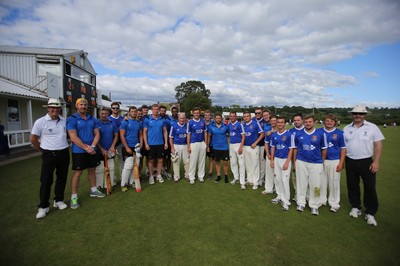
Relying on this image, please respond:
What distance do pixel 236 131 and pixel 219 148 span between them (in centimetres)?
73

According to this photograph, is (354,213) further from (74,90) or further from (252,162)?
(74,90)

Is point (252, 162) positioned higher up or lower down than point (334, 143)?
lower down

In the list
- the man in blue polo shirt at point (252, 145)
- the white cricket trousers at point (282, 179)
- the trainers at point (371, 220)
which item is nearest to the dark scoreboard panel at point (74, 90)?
the man in blue polo shirt at point (252, 145)

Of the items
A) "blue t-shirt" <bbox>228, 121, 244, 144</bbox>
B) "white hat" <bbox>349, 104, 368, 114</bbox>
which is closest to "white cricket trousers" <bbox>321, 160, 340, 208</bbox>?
"white hat" <bbox>349, 104, 368, 114</bbox>

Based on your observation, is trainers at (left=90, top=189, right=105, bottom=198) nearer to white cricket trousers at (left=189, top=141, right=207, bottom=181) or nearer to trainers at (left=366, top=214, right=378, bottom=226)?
white cricket trousers at (left=189, top=141, right=207, bottom=181)

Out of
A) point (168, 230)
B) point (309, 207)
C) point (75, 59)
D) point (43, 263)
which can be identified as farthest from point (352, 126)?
point (75, 59)

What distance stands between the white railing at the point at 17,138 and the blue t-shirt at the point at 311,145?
1260cm

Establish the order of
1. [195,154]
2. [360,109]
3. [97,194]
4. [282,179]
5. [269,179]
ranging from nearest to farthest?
[360,109] < [282,179] < [97,194] < [269,179] < [195,154]

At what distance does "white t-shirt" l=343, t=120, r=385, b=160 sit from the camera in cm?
385

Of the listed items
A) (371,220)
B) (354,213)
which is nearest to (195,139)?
(354,213)

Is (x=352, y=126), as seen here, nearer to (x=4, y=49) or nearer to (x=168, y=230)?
(x=168, y=230)

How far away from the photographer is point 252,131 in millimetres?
5461

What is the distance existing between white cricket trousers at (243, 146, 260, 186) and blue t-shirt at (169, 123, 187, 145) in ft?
5.91

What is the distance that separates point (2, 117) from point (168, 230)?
13.6m
